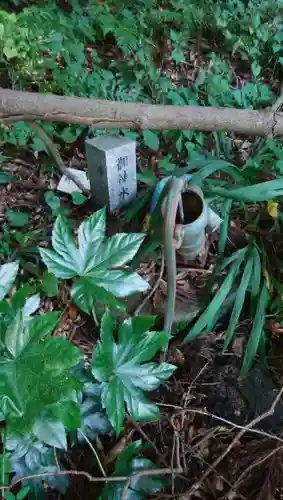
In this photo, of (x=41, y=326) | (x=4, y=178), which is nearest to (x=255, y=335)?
(x=41, y=326)

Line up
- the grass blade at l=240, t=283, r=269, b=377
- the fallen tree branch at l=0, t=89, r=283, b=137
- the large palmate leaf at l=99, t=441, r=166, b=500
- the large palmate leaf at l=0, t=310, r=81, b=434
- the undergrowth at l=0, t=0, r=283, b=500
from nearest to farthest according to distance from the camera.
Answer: the large palmate leaf at l=0, t=310, r=81, b=434
the undergrowth at l=0, t=0, r=283, b=500
the large palmate leaf at l=99, t=441, r=166, b=500
the grass blade at l=240, t=283, r=269, b=377
the fallen tree branch at l=0, t=89, r=283, b=137

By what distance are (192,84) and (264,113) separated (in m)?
0.67

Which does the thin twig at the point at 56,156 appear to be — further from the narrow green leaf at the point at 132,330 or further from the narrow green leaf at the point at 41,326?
the narrow green leaf at the point at 41,326

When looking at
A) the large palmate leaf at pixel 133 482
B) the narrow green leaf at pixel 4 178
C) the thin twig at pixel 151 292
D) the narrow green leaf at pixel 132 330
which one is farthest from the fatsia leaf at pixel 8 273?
the narrow green leaf at pixel 4 178

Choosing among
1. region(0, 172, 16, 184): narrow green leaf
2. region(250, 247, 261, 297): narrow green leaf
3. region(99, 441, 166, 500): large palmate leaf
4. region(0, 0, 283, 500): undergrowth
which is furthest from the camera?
region(0, 172, 16, 184): narrow green leaf

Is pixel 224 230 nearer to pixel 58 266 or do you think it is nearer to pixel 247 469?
pixel 58 266

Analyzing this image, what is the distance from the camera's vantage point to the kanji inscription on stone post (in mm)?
1691

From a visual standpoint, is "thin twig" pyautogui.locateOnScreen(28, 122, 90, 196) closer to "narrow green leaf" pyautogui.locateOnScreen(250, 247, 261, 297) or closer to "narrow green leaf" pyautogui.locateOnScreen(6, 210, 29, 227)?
"narrow green leaf" pyautogui.locateOnScreen(6, 210, 29, 227)

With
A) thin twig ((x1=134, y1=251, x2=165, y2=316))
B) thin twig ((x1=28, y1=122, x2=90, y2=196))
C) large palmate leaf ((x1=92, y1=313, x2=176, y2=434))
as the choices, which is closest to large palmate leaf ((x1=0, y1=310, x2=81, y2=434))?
large palmate leaf ((x1=92, y1=313, x2=176, y2=434))

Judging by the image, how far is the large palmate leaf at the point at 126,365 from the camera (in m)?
1.04

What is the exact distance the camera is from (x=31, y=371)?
849mm

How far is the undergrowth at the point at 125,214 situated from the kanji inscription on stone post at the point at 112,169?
0.29ft

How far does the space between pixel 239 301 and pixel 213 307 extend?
0.29 feet

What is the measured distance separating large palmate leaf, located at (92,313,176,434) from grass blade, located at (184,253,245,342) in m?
0.55
